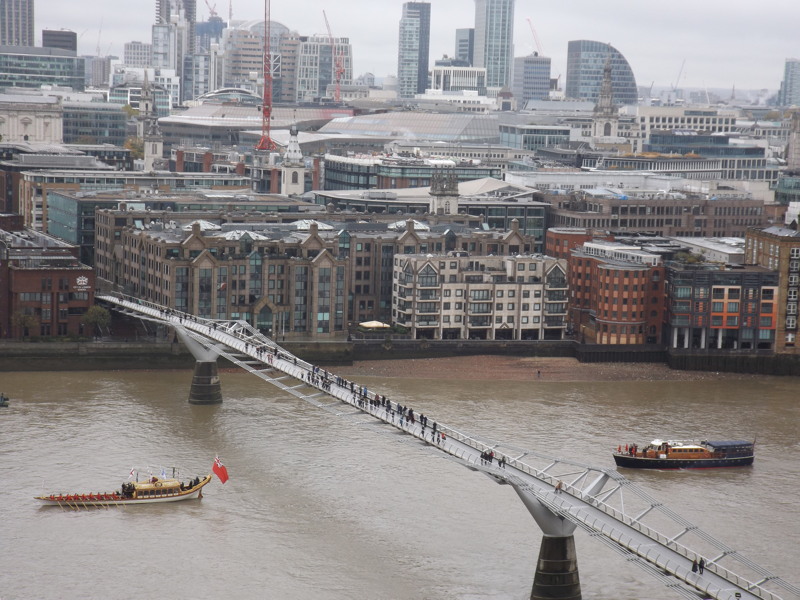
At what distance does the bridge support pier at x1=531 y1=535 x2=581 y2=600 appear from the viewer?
39.2 m

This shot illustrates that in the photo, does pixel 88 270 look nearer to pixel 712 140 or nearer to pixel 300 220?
pixel 300 220

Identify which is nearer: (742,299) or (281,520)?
(281,520)

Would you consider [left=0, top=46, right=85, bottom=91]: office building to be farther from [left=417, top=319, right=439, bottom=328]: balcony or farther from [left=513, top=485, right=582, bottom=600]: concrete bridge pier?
[left=513, top=485, right=582, bottom=600]: concrete bridge pier

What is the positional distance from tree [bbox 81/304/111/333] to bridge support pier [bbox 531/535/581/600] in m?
35.2

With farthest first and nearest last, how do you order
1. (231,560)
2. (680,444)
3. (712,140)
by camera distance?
(712,140) → (680,444) → (231,560)

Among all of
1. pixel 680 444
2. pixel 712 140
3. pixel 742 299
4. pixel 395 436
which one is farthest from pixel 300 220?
pixel 712 140

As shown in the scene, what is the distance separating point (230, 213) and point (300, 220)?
15.1 feet

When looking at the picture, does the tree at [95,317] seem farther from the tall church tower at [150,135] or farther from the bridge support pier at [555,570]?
the tall church tower at [150,135]

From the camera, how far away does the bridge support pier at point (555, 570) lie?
39.2 metres

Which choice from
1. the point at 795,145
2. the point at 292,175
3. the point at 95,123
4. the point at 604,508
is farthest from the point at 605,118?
the point at 604,508

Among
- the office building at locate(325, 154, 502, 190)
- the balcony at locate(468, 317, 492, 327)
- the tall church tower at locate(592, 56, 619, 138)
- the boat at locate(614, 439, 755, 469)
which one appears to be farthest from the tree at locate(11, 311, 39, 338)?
the tall church tower at locate(592, 56, 619, 138)

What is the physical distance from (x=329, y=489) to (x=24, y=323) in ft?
82.7

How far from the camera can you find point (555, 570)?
3919 centimetres

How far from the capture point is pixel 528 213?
95688 millimetres
